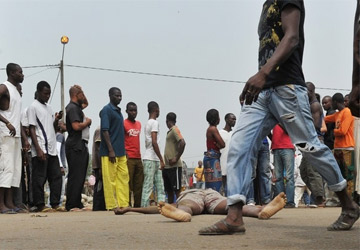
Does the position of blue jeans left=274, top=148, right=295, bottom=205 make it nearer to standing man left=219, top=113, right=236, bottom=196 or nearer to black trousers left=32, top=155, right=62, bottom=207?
standing man left=219, top=113, right=236, bottom=196

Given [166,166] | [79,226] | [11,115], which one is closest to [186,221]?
[79,226]

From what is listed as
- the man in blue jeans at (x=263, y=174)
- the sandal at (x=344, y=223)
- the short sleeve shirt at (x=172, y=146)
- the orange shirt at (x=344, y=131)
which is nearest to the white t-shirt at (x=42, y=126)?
the short sleeve shirt at (x=172, y=146)

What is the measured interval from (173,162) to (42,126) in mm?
2559

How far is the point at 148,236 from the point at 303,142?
4.43 feet

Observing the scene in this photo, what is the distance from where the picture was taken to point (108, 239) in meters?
4.74

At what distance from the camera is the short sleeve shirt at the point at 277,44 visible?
4.92 meters

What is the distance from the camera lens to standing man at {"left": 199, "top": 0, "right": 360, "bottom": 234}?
4848mm

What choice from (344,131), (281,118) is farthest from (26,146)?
(281,118)

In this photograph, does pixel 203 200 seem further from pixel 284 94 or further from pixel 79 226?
pixel 284 94

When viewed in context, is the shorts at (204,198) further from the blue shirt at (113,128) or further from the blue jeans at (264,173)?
the blue jeans at (264,173)

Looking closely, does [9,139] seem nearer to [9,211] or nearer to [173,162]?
[9,211]

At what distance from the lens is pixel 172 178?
1177 cm

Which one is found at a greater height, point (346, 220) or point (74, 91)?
point (74, 91)

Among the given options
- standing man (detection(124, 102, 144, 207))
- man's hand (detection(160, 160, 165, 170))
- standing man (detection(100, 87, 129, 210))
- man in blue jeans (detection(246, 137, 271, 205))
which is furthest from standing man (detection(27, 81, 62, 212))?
man in blue jeans (detection(246, 137, 271, 205))
